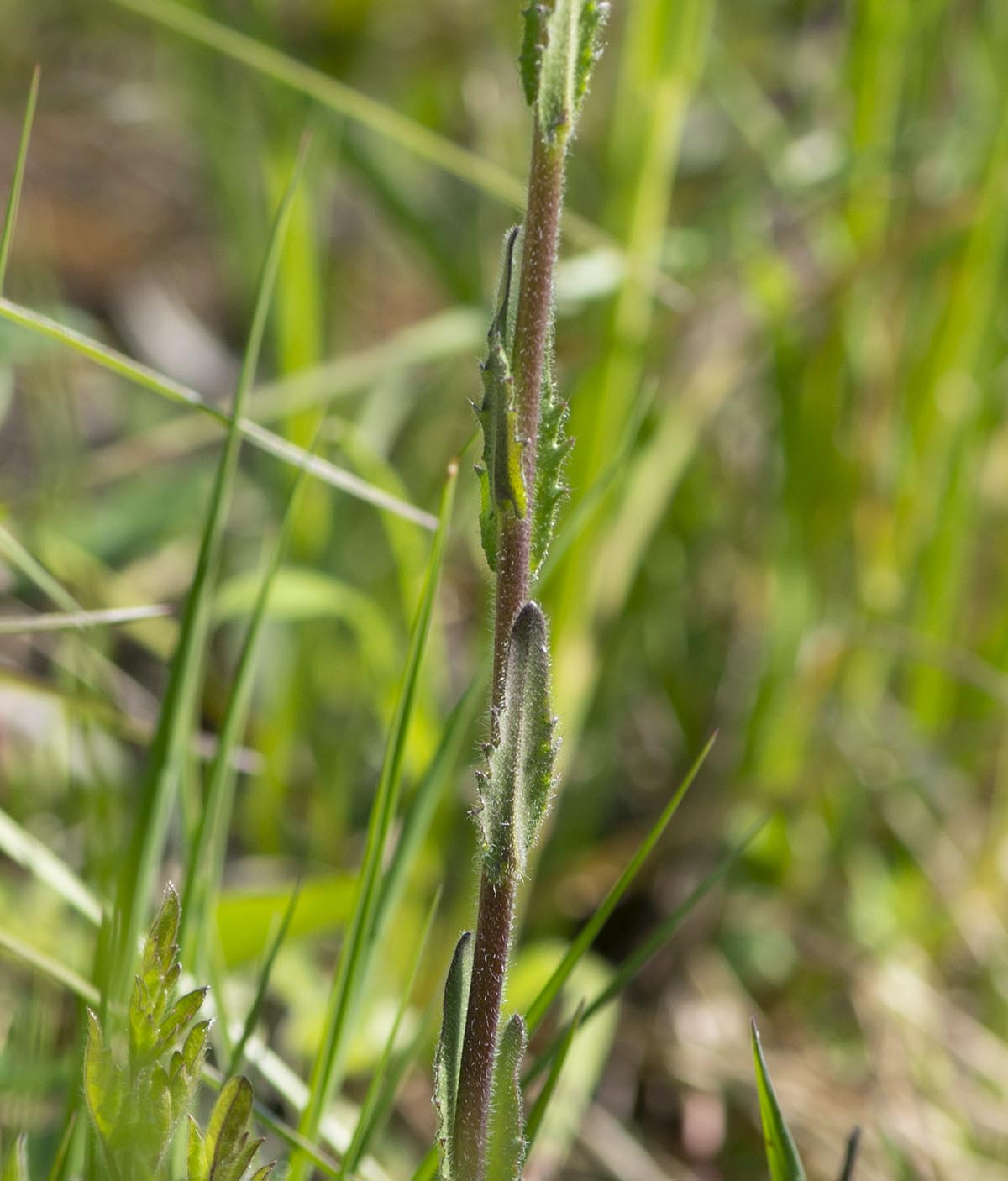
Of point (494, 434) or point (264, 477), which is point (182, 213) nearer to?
point (264, 477)

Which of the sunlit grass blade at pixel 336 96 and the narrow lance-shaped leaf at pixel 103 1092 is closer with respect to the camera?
the narrow lance-shaped leaf at pixel 103 1092

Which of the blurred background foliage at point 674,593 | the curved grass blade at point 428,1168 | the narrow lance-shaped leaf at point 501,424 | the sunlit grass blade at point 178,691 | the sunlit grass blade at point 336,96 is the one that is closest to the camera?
the narrow lance-shaped leaf at point 501,424

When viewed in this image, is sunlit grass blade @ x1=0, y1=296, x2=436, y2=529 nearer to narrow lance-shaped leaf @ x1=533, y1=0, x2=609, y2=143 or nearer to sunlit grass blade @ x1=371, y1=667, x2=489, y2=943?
sunlit grass blade @ x1=371, y1=667, x2=489, y2=943

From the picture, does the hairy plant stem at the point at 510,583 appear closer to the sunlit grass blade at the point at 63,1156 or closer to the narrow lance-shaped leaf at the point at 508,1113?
the narrow lance-shaped leaf at the point at 508,1113

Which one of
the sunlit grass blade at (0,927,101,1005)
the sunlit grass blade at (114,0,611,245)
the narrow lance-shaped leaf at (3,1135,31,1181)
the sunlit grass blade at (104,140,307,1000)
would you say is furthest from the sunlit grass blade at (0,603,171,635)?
the sunlit grass blade at (114,0,611,245)

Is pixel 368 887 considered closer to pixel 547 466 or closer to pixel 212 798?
pixel 212 798

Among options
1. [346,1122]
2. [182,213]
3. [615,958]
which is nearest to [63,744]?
[346,1122]

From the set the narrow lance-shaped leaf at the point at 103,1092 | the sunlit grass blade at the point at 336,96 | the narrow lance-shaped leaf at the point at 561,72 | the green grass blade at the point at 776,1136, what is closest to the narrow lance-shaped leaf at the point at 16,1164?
the narrow lance-shaped leaf at the point at 103,1092
